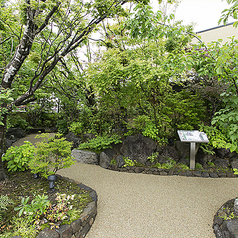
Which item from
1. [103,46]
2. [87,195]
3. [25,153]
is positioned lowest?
[87,195]

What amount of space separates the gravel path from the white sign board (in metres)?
0.93

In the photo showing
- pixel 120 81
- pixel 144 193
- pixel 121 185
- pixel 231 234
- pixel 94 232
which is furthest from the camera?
pixel 120 81

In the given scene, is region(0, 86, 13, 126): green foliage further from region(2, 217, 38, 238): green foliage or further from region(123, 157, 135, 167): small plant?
region(123, 157, 135, 167): small plant

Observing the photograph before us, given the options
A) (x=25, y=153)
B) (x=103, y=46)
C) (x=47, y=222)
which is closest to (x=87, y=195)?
(x=47, y=222)

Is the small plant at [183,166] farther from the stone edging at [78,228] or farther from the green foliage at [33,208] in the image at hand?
the green foliage at [33,208]

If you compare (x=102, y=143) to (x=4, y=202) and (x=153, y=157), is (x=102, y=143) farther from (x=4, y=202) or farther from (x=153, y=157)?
(x=4, y=202)

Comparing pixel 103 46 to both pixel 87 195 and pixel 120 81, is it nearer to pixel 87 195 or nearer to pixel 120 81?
pixel 120 81

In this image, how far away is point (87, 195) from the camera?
2.64 m

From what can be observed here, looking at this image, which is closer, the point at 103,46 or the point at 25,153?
the point at 25,153

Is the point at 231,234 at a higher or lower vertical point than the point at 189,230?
higher

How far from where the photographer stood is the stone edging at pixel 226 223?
6.32 feet

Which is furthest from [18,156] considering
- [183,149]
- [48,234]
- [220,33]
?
[220,33]

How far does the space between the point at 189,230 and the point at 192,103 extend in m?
3.37

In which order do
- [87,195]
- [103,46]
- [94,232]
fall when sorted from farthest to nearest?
[103,46], [87,195], [94,232]
